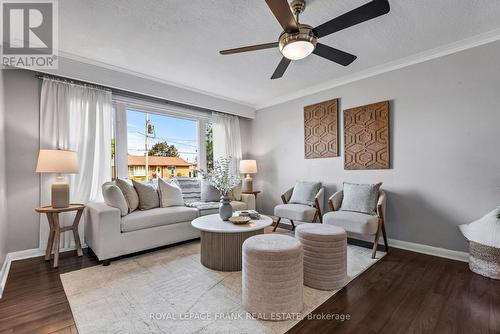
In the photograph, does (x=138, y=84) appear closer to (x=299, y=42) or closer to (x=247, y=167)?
(x=247, y=167)

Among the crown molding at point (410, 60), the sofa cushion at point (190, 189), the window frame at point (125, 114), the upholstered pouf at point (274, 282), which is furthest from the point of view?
the sofa cushion at point (190, 189)

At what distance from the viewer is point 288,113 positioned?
15.0 feet

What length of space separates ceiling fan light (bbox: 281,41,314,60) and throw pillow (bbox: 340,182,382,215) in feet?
6.84

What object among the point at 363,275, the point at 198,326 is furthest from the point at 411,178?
the point at 198,326

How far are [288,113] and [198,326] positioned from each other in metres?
3.86

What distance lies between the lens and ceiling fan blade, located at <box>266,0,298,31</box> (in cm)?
152

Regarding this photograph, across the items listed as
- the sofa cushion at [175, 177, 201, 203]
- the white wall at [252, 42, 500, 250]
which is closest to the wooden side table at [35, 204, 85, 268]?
the sofa cushion at [175, 177, 201, 203]

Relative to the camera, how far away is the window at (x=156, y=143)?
371cm

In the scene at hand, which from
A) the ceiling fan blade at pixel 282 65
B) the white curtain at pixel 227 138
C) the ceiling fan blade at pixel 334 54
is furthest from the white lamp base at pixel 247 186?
the ceiling fan blade at pixel 334 54

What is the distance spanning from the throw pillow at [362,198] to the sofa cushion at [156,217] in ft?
7.26

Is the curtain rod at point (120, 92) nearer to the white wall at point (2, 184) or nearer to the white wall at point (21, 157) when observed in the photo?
the white wall at point (21, 157)

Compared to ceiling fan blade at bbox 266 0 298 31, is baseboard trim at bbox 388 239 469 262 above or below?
below

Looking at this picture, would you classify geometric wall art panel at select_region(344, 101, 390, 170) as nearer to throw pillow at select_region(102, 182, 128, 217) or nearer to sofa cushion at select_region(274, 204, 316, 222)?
sofa cushion at select_region(274, 204, 316, 222)

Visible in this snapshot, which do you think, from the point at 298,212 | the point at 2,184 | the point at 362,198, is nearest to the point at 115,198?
the point at 2,184
